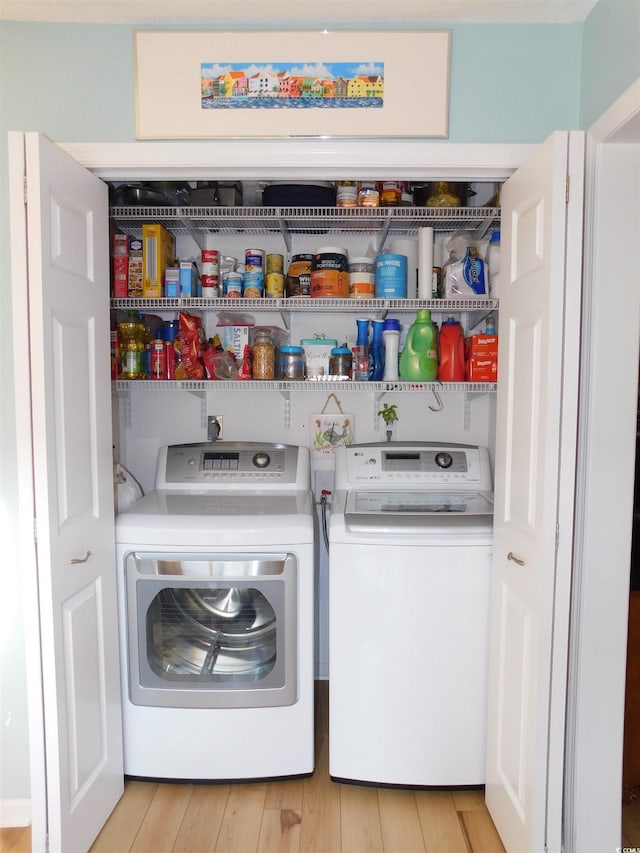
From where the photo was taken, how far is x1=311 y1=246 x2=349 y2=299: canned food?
2.18m

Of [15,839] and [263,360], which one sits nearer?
[15,839]

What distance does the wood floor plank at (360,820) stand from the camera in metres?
1.73

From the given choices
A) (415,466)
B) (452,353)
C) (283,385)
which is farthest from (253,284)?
(415,466)

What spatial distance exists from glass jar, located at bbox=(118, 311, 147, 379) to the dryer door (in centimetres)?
72

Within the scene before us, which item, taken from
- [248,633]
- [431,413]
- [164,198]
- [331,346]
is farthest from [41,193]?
[431,413]

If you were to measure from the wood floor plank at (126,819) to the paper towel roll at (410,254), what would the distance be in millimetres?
2120

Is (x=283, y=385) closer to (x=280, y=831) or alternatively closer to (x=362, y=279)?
(x=362, y=279)

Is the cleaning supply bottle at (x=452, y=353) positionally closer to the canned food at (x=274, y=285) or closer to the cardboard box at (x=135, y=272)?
the canned food at (x=274, y=285)

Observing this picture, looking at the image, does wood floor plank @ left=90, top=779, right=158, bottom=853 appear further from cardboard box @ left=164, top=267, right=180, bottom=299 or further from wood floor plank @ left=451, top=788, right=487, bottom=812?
cardboard box @ left=164, top=267, right=180, bottom=299

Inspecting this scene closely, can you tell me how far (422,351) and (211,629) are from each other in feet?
4.25

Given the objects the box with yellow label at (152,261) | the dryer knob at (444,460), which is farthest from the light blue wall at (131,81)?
the dryer knob at (444,460)

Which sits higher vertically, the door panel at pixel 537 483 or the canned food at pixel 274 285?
the canned food at pixel 274 285

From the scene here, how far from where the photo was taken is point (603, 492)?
1.48 m

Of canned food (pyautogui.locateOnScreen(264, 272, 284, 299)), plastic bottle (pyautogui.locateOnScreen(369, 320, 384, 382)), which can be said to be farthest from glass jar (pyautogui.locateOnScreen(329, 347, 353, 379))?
canned food (pyautogui.locateOnScreen(264, 272, 284, 299))
